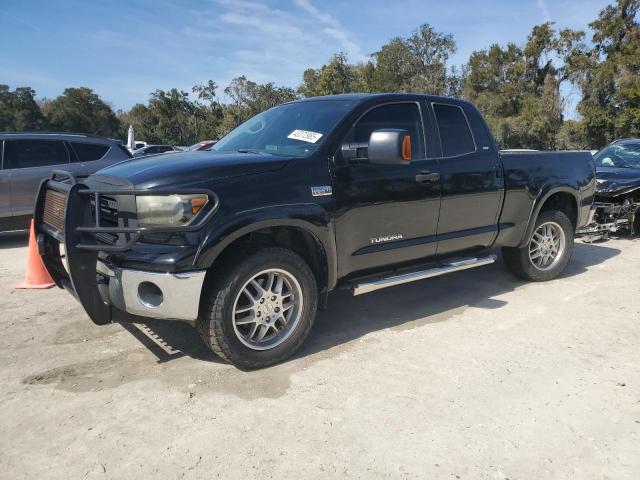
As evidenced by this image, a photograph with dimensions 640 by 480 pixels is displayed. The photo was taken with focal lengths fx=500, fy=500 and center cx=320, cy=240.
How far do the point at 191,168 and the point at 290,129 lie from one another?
116 cm

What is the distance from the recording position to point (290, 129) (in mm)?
4121

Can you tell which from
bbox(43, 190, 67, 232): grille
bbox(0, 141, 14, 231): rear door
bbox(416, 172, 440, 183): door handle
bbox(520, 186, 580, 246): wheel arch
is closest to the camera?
bbox(43, 190, 67, 232): grille

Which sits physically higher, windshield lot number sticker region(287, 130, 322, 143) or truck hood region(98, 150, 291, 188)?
windshield lot number sticker region(287, 130, 322, 143)

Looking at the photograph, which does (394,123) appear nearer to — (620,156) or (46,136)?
(46,136)

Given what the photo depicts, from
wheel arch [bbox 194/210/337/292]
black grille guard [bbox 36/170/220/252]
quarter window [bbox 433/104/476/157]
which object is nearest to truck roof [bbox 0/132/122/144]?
black grille guard [bbox 36/170/220/252]

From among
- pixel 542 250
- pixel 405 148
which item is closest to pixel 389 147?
pixel 405 148

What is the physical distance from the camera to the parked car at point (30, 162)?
754 centimetres

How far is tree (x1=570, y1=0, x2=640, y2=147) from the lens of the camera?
32688 mm

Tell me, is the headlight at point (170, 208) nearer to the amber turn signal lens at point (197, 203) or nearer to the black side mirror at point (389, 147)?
the amber turn signal lens at point (197, 203)

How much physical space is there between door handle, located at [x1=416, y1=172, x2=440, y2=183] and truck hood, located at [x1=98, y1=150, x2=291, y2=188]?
124 cm

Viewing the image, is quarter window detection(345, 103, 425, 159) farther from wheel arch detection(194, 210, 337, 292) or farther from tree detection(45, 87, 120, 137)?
tree detection(45, 87, 120, 137)

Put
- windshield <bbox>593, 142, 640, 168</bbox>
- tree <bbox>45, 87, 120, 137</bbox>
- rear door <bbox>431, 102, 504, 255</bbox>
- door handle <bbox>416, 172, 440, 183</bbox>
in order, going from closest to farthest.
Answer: door handle <bbox>416, 172, 440, 183</bbox>
rear door <bbox>431, 102, 504, 255</bbox>
windshield <bbox>593, 142, 640, 168</bbox>
tree <bbox>45, 87, 120, 137</bbox>

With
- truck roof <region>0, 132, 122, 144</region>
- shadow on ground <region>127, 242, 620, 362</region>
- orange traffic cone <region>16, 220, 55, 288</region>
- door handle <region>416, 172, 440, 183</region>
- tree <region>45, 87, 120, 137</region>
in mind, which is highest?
tree <region>45, 87, 120, 137</region>

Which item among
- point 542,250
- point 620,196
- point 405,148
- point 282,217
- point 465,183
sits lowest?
point 542,250
